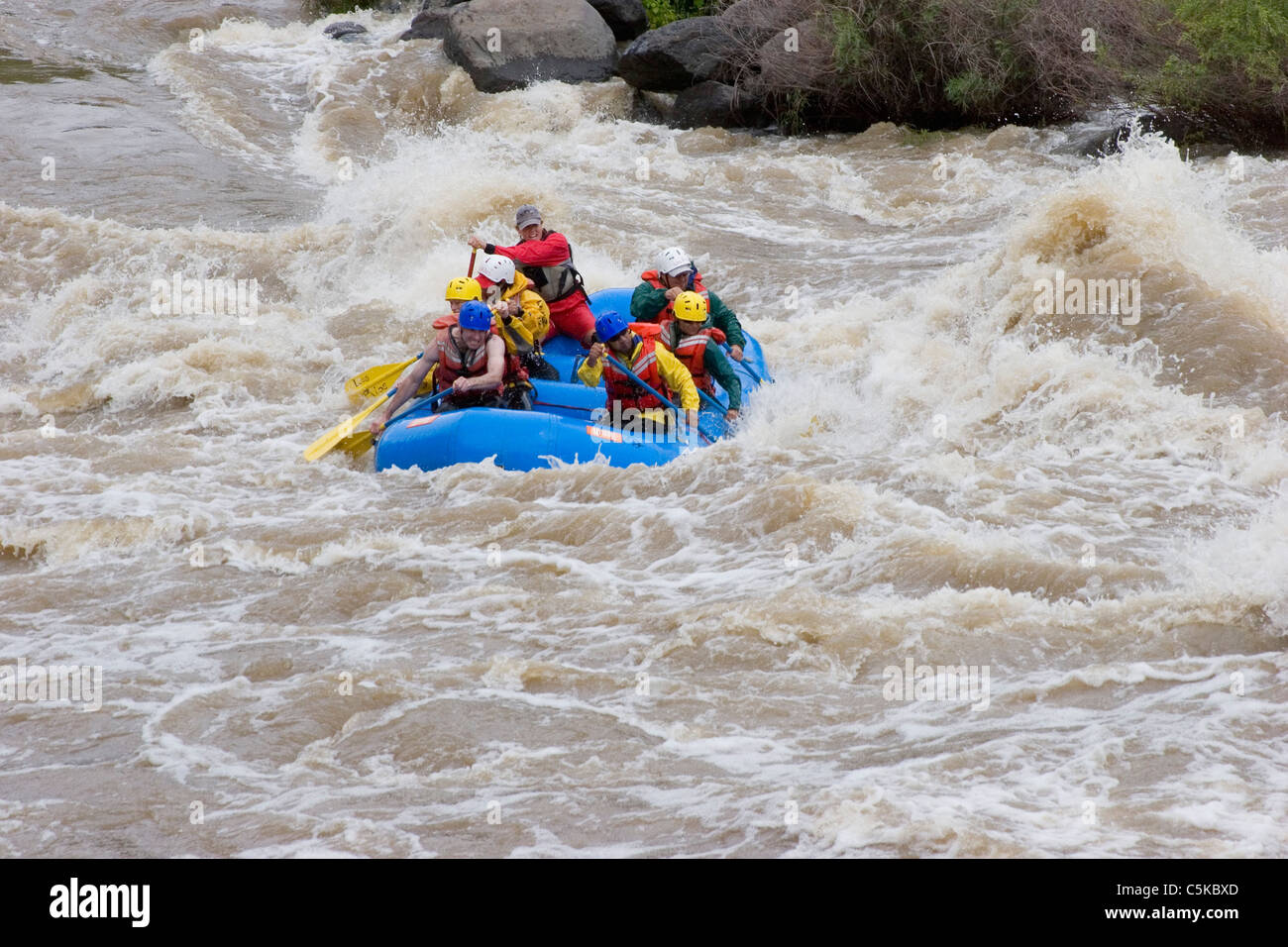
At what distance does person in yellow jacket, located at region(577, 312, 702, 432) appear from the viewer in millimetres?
7004

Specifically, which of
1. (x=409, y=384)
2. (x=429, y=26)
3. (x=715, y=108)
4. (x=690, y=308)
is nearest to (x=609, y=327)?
(x=690, y=308)

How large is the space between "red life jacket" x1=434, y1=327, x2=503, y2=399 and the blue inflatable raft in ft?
0.85

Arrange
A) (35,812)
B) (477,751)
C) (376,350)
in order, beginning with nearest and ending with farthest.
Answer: (35,812) → (477,751) → (376,350)

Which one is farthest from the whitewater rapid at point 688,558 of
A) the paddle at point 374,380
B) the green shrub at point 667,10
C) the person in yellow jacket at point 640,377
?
the green shrub at point 667,10

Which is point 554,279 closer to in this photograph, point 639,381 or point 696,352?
point 696,352

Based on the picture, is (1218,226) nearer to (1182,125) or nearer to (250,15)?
(1182,125)

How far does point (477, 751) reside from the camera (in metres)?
4.11

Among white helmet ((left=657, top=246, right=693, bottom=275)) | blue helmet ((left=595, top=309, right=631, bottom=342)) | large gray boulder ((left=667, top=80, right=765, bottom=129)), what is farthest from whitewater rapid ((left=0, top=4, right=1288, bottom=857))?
large gray boulder ((left=667, top=80, right=765, bottom=129))

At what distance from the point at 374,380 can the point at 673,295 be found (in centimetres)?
198

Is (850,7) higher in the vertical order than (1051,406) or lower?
higher

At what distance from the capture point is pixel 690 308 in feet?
24.0

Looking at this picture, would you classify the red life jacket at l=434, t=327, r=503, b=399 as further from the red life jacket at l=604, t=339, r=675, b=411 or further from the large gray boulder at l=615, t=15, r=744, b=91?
the large gray boulder at l=615, t=15, r=744, b=91

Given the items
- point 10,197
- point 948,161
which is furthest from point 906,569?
point 10,197
